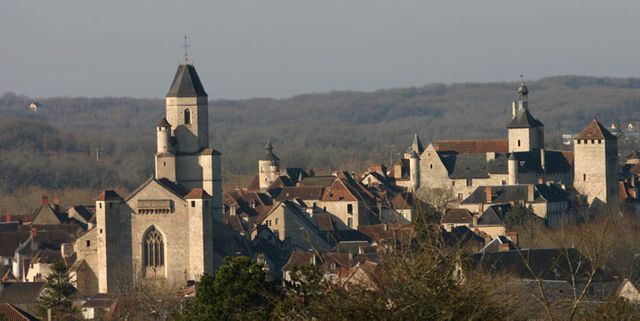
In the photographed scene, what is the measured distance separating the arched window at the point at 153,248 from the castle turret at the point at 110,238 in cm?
64

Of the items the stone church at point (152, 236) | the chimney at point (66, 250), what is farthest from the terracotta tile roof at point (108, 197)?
the chimney at point (66, 250)

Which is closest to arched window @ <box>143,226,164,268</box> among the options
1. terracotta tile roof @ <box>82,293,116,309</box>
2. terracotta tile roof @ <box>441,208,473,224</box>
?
terracotta tile roof @ <box>82,293,116,309</box>

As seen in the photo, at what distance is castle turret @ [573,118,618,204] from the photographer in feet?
265

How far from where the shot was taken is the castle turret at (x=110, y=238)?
5559 cm

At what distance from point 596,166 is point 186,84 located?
2415 centimetres

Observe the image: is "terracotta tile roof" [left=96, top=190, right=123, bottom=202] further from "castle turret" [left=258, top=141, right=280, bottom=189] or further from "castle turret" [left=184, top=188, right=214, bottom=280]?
"castle turret" [left=258, top=141, right=280, bottom=189]

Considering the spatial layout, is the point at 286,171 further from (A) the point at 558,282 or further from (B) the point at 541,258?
(A) the point at 558,282

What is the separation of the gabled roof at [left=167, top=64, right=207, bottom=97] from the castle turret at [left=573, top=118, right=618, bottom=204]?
22834 millimetres

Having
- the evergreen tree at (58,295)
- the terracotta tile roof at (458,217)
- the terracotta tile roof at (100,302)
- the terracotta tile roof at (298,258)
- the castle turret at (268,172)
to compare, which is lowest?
the terracotta tile roof at (100,302)

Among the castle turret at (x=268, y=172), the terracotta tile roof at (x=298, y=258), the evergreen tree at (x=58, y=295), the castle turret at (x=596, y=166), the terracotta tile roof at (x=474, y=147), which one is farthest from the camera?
the castle turret at (x=268, y=172)

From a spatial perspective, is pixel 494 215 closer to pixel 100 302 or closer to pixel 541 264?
pixel 100 302

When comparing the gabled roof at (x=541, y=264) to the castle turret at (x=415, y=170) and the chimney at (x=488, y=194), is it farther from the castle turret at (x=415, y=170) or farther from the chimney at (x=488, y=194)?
the castle turret at (x=415, y=170)

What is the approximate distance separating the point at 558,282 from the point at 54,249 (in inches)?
1154

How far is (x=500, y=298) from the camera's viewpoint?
18484 mm
